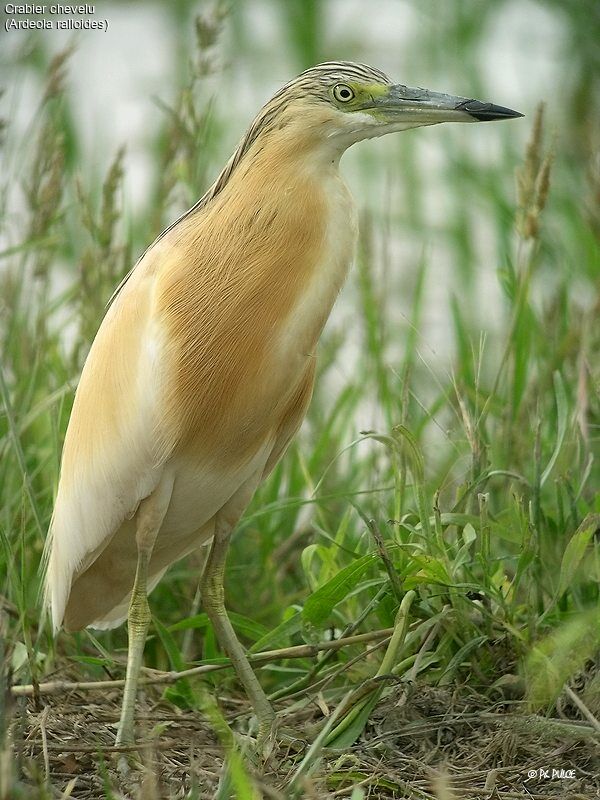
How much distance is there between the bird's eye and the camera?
2760 mm

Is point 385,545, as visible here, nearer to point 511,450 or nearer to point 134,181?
point 511,450

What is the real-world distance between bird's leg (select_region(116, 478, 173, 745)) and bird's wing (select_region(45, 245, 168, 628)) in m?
0.03

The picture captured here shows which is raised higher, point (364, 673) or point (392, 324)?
point (392, 324)

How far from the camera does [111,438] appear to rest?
2.91 meters

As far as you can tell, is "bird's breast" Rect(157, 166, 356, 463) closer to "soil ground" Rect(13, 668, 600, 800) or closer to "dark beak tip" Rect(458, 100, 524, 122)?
"dark beak tip" Rect(458, 100, 524, 122)

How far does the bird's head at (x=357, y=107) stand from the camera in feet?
9.01

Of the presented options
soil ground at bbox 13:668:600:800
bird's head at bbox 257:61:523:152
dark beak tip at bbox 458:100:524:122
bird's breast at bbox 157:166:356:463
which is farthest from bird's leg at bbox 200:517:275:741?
dark beak tip at bbox 458:100:524:122

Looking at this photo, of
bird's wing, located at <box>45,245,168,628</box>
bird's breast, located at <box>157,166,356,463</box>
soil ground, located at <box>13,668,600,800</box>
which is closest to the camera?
soil ground, located at <box>13,668,600,800</box>

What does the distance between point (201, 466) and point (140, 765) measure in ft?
2.09

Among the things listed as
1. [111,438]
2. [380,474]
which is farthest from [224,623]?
[380,474]

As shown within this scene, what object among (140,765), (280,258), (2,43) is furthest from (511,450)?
(2,43)

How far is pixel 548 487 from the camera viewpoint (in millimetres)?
3621

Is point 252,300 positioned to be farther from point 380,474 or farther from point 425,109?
point 380,474

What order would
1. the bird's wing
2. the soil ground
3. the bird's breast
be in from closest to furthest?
the soil ground → the bird's breast → the bird's wing
